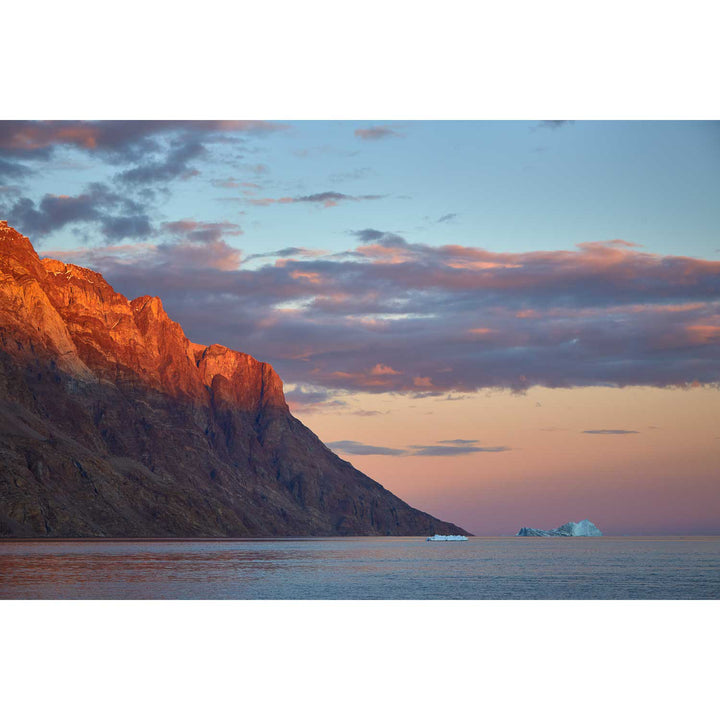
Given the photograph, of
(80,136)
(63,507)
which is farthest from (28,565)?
(63,507)

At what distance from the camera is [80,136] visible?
88.8m

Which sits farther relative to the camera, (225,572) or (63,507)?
(63,507)
